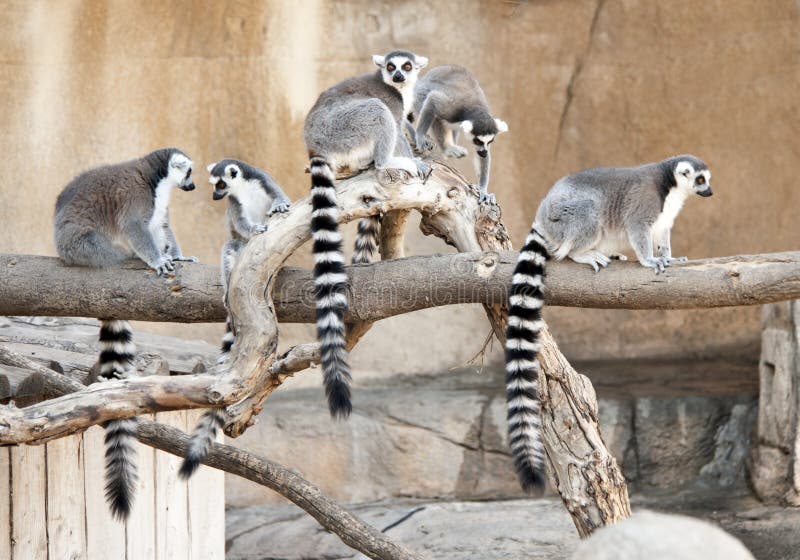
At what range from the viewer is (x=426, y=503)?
388 inches

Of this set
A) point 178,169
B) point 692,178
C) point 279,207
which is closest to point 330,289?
point 279,207

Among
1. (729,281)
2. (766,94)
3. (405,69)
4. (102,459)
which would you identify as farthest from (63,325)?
(766,94)

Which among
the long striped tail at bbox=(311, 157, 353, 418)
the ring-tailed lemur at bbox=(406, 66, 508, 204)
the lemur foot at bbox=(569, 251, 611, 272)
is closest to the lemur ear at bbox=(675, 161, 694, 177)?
the lemur foot at bbox=(569, 251, 611, 272)

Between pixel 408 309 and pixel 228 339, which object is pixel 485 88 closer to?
pixel 408 309

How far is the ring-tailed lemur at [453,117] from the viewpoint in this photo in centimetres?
686

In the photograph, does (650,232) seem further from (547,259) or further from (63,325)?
(63,325)

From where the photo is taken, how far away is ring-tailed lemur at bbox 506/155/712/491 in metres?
4.96

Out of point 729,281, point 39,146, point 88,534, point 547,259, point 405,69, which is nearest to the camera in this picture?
point 729,281

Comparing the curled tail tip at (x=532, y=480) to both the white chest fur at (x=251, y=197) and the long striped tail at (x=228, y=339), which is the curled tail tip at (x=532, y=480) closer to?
the long striped tail at (x=228, y=339)

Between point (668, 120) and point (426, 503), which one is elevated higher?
point (668, 120)

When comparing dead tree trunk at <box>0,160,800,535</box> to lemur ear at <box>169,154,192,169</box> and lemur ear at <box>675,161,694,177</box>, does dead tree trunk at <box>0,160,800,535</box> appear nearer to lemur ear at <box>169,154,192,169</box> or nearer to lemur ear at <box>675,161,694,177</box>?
lemur ear at <box>675,161,694,177</box>

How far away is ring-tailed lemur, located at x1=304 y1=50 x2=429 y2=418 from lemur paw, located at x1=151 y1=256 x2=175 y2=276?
0.91 meters

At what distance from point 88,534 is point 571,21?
7830mm

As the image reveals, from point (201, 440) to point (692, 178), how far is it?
125 inches
